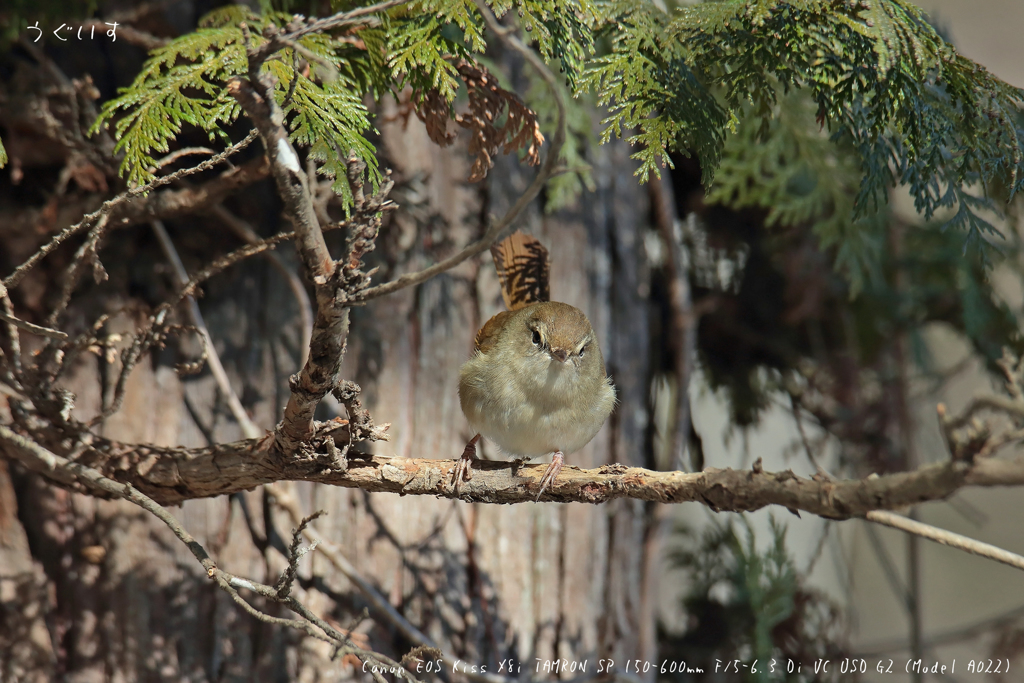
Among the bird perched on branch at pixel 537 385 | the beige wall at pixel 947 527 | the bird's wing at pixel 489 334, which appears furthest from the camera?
the beige wall at pixel 947 527

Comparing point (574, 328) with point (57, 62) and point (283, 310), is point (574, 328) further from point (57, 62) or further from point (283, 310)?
point (57, 62)

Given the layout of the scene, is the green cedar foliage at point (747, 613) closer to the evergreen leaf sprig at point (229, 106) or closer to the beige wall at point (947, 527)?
the beige wall at point (947, 527)

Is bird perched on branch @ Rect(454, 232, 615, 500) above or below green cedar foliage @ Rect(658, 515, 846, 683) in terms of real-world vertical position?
above

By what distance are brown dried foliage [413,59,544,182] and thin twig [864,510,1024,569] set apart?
801mm

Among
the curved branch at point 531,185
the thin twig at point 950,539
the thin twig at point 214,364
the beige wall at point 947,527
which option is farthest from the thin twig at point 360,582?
the beige wall at point 947,527

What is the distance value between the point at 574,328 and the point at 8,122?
4.82 feet

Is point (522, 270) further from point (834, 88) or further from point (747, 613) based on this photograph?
point (747, 613)

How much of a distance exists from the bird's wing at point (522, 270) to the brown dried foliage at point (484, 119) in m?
0.63

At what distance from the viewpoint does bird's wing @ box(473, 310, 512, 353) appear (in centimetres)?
198

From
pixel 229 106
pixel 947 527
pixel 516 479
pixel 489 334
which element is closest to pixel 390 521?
pixel 489 334

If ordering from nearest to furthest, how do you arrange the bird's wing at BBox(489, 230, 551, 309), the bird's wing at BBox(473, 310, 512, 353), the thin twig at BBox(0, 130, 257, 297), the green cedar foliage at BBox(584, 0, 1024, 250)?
the thin twig at BBox(0, 130, 257, 297) < the green cedar foliage at BBox(584, 0, 1024, 250) < the bird's wing at BBox(473, 310, 512, 353) < the bird's wing at BBox(489, 230, 551, 309)

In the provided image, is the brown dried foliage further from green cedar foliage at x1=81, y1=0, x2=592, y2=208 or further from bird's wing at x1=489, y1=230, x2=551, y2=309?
bird's wing at x1=489, y1=230, x2=551, y2=309

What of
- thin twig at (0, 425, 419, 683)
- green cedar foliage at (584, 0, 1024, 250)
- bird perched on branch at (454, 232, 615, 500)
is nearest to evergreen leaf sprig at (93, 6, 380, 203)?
green cedar foliage at (584, 0, 1024, 250)

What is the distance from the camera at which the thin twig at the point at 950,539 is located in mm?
963
